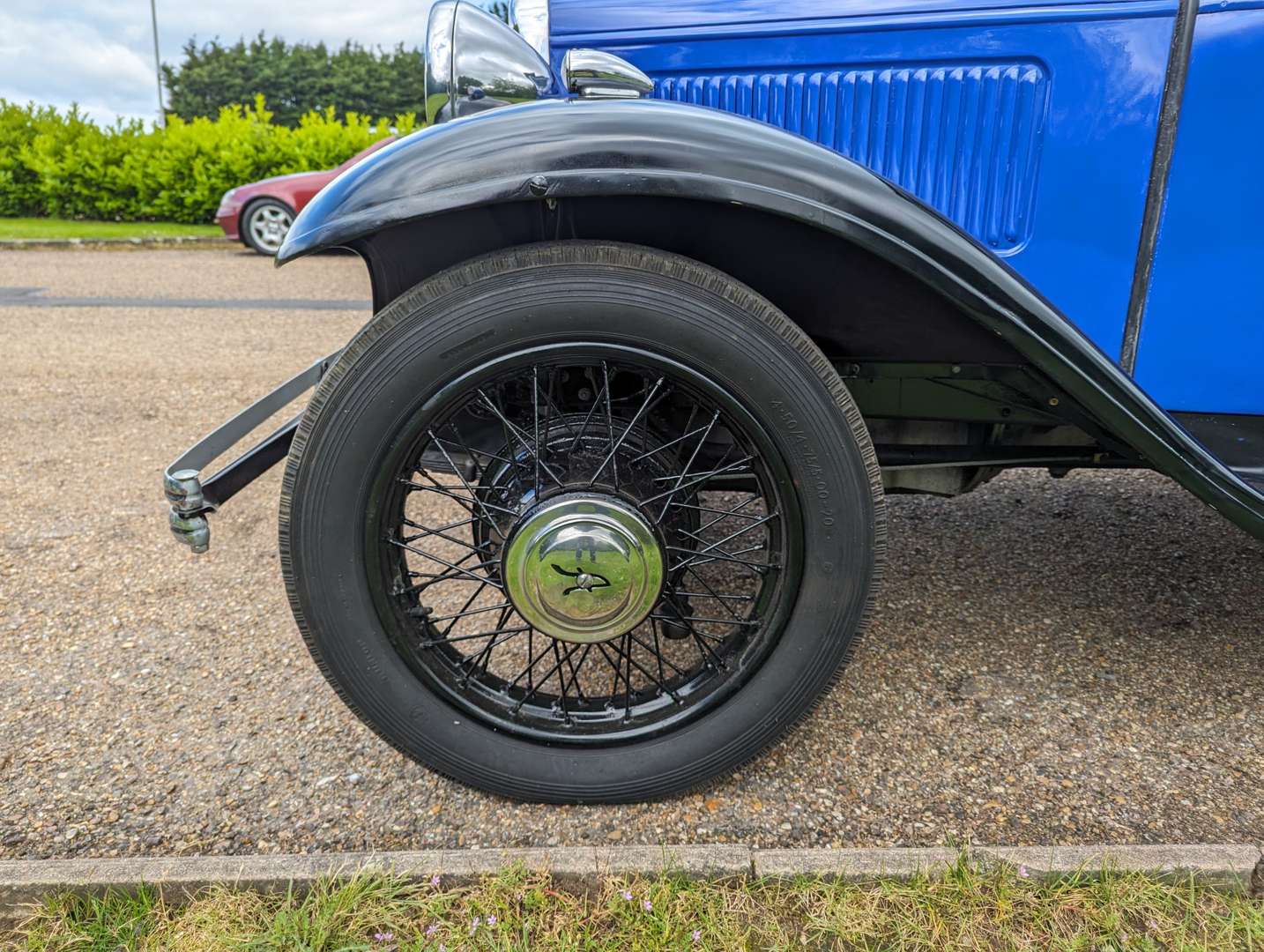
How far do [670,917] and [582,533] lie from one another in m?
0.63

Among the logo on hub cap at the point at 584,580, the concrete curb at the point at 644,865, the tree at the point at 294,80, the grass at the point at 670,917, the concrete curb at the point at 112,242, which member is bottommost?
the grass at the point at 670,917

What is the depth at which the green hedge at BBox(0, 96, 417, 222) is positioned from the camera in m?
12.9

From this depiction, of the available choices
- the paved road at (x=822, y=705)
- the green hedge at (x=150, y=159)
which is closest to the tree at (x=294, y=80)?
the green hedge at (x=150, y=159)

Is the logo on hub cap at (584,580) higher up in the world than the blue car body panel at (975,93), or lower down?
lower down

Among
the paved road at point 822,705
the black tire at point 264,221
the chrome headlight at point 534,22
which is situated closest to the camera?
the paved road at point 822,705

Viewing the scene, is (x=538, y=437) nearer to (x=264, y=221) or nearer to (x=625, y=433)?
(x=625, y=433)

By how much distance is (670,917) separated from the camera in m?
1.41

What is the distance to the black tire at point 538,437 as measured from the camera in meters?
1.48

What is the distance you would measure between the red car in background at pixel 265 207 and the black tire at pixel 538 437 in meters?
9.78

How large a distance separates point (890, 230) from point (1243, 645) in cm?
164

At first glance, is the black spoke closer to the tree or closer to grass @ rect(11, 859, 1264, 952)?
A: grass @ rect(11, 859, 1264, 952)

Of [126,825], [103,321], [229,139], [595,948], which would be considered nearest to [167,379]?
[103,321]

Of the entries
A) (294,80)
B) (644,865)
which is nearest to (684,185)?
(644,865)

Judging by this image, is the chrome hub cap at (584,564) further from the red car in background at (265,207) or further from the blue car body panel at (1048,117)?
the red car in background at (265,207)
